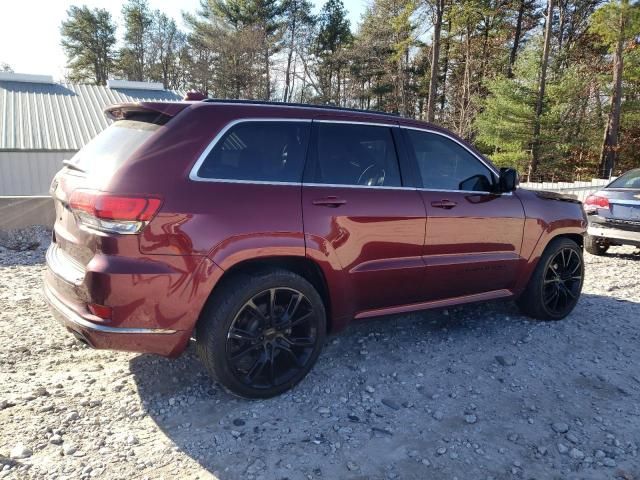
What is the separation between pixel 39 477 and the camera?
2342mm

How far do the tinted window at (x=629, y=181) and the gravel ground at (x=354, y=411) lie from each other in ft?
13.2

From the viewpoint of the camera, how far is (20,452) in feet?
8.21

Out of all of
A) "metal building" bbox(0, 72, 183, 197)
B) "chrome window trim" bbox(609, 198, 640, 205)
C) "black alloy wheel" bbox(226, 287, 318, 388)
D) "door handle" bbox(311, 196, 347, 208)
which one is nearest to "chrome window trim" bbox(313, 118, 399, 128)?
"door handle" bbox(311, 196, 347, 208)

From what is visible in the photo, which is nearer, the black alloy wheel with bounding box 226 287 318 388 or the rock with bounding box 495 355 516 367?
the black alloy wheel with bounding box 226 287 318 388

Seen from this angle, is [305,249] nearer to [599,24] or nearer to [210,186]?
[210,186]

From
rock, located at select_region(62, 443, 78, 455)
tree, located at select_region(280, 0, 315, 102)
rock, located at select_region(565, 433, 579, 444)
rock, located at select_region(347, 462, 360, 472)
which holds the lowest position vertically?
rock, located at select_region(347, 462, 360, 472)

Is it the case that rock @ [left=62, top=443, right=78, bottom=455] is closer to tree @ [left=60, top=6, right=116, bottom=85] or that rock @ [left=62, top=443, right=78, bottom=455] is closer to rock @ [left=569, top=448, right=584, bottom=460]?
rock @ [left=569, top=448, right=584, bottom=460]

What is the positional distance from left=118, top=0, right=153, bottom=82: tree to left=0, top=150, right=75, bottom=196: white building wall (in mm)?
25521

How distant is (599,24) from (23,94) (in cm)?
2707

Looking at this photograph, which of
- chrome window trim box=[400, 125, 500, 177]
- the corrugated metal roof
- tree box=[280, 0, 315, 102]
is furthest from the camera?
tree box=[280, 0, 315, 102]

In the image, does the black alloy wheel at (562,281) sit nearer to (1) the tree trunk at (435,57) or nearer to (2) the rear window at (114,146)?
(2) the rear window at (114,146)

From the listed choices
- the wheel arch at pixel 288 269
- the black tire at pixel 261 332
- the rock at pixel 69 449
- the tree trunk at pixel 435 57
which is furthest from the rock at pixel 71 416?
the tree trunk at pixel 435 57

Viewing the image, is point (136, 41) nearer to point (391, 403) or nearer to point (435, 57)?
point (435, 57)

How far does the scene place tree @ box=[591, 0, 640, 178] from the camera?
21203 mm
